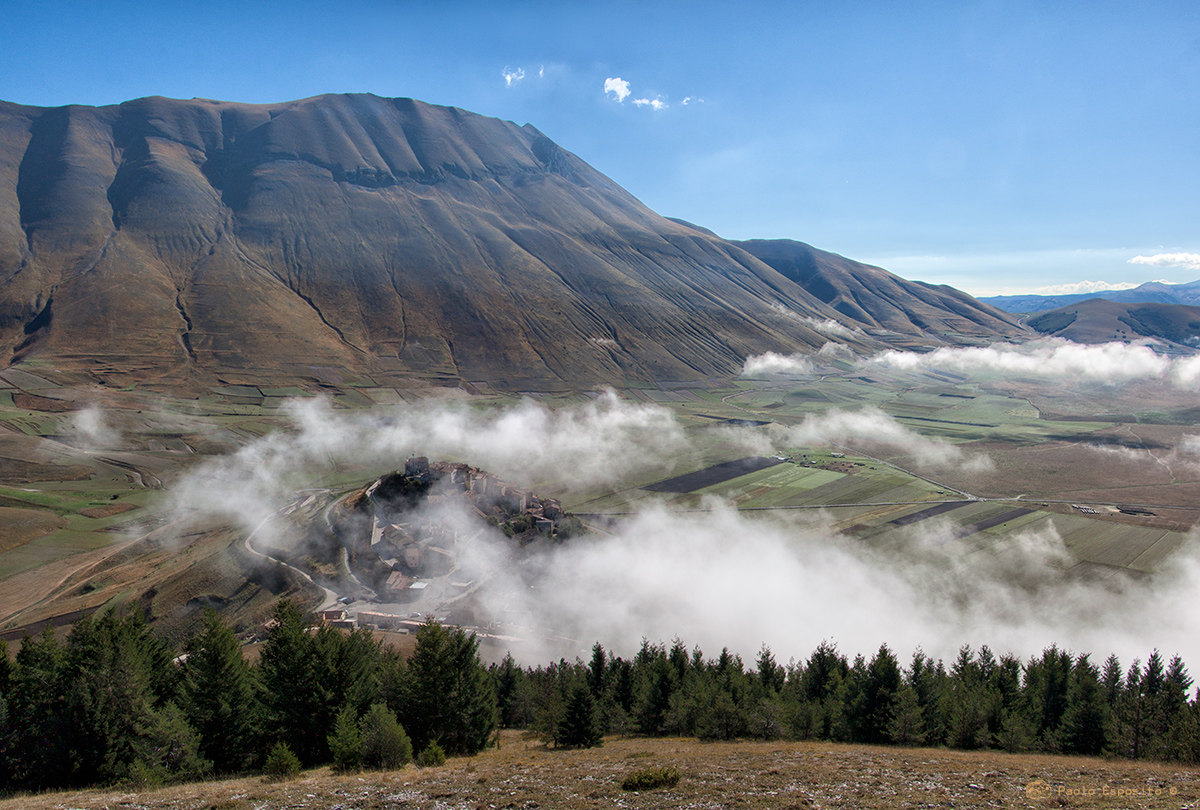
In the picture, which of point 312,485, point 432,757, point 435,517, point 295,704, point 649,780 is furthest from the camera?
point 312,485

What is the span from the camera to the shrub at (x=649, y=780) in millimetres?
22266

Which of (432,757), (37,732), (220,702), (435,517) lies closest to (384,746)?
(432,757)

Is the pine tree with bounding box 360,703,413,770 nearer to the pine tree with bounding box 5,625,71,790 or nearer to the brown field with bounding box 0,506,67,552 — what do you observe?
the pine tree with bounding box 5,625,71,790

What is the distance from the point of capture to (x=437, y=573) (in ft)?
282

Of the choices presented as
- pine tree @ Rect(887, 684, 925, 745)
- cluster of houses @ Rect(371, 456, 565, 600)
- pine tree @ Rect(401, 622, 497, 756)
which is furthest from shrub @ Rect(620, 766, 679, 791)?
cluster of houses @ Rect(371, 456, 565, 600)

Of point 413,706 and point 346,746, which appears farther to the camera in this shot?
point 413,706

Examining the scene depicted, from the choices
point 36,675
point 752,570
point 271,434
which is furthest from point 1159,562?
point 271,434

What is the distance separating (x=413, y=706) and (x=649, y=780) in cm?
2164

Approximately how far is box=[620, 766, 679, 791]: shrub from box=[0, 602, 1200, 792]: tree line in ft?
42.7

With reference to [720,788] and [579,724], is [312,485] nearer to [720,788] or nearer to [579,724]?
[579,724]

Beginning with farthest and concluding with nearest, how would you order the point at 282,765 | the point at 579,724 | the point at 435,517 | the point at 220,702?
1. the point at 435,517
2. the point at 579,724
3. the point at 220,702
4. the point at 282,765

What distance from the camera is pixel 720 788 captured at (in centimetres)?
2214

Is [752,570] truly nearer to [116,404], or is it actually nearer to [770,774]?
[770,774]

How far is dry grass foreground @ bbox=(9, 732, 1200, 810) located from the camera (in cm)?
2023
